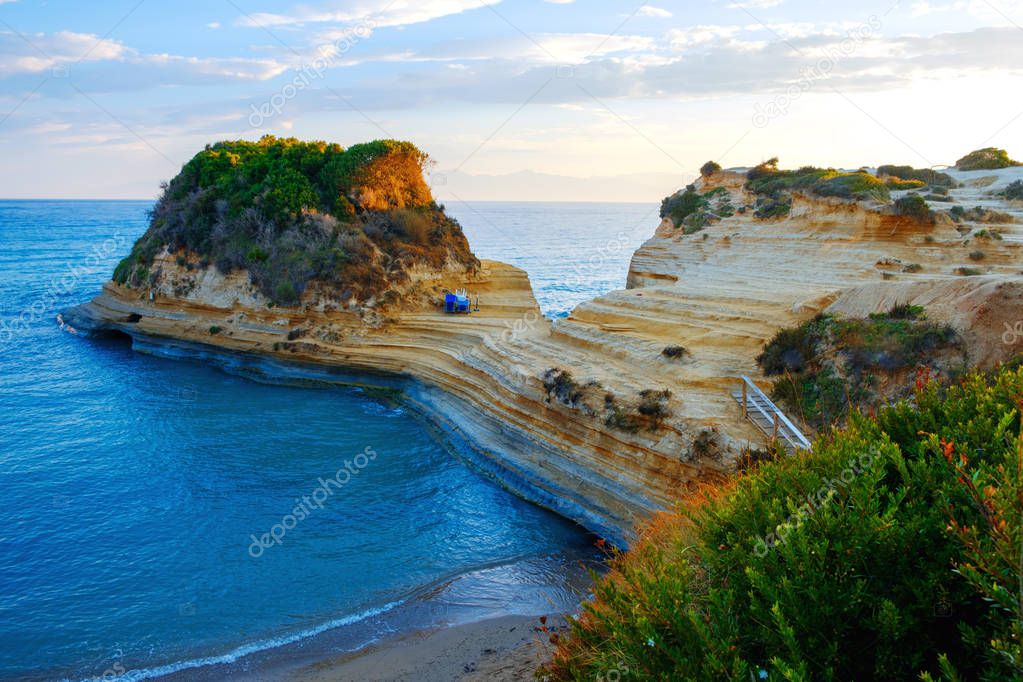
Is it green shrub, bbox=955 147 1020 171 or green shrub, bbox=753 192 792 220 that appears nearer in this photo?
green shrub, bbox=753 192 792 220

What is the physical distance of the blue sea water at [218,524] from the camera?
42.7 feet

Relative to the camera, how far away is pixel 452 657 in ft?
39.8

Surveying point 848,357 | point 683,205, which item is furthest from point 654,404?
point 683,205

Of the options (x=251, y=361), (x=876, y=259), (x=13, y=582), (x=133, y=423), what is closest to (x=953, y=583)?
(x=13, y=582)

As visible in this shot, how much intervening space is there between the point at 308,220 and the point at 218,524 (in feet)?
64.9

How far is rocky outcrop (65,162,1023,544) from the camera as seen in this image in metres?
16.1

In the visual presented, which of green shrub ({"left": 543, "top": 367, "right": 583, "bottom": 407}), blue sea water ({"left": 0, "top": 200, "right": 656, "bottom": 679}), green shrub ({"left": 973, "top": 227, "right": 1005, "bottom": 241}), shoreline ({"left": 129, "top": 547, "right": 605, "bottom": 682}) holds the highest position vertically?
green shrub ({"left": 973, "top": 227, "right": 1005, "bottom": 241})

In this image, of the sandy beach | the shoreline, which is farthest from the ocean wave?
the sandy beach

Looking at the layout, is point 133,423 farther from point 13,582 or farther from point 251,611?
point 251,611

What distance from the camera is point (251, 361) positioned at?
30.6 meters

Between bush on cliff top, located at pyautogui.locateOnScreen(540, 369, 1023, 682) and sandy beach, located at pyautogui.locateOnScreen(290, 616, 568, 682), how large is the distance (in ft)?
17.2

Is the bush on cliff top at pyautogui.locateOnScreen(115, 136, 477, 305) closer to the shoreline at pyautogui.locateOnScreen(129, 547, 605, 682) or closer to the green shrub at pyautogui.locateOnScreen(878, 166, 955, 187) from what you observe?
the shoreline at pyautogui.locateOnScreen(129, 547, 605, 682)

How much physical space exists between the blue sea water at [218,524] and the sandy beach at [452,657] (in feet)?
2.33

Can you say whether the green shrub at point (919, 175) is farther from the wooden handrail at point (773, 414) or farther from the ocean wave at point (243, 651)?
the ocean wave at point (243, 651)
